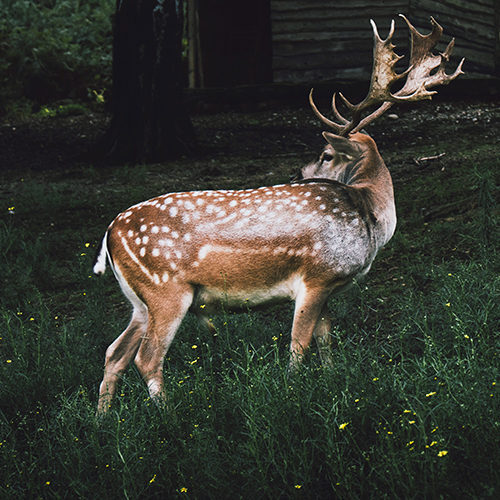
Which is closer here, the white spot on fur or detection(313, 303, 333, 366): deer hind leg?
the white spot on fur

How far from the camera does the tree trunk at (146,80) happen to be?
10047 mm

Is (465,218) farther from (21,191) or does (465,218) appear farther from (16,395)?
Result: (21,191)

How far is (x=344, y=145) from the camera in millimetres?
5055

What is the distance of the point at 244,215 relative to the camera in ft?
15.0

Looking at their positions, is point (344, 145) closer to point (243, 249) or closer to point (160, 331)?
point (243, 249)

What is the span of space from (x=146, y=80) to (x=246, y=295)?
6180 mm

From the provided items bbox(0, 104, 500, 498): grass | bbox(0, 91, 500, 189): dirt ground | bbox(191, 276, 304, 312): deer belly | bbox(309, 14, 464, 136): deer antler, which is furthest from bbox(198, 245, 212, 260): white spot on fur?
bbox(0, 91, 500, 189): dirt ground

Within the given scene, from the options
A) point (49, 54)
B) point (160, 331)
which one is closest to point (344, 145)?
point (160, 331)

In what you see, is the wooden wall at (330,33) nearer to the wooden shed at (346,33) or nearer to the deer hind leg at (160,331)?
the wooden shed at (346,33)

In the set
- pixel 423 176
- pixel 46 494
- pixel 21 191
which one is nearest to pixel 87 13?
pixel 21 191

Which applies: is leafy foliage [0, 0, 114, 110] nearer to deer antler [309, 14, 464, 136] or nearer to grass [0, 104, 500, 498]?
grass [0, 104, 500, 498]

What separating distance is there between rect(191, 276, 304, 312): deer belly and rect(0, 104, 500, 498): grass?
200mm

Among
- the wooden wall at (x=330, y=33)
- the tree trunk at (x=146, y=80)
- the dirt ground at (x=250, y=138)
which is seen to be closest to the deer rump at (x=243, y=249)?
the dirt ground at (x=250, y=138)

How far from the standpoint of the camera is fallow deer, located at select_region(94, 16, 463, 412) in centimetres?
445
